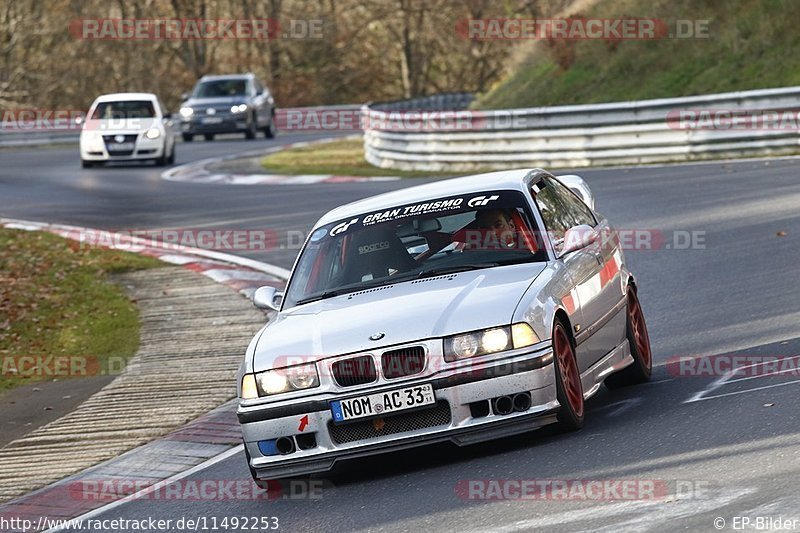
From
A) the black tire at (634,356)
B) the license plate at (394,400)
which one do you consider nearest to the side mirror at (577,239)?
the black tire at (634,356)

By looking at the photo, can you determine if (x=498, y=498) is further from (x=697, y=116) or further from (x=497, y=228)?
(x=697, y=116)

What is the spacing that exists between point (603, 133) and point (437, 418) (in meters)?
19.2

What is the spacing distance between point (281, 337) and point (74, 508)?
58.5 inches

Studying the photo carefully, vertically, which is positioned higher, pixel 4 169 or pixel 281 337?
pixel 281 337

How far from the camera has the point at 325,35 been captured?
62.7 metres

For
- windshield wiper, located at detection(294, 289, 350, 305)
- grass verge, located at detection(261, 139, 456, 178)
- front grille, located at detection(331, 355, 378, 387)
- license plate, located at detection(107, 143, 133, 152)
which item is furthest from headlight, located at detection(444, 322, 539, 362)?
license plate, located at detection(107, 143, 133, 152)

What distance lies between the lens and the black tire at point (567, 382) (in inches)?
297

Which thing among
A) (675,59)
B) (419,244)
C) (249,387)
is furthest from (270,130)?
(249,387)

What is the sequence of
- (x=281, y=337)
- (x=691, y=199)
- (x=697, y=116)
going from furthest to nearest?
(x=697, y=116) → (x=691, y=199) → (x=281, y=337)

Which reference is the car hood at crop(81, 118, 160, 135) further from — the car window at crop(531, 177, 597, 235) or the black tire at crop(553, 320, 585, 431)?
the black tire at crop(553, 320, 585, 431)

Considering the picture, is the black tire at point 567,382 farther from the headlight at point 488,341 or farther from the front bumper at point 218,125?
the front bumper at point 218,125

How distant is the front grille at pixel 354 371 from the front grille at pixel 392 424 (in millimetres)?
200

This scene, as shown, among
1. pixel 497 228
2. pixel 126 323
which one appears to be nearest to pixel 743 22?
pixel 126 323

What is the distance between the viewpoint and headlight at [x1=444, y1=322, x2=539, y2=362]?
7387 millimetres
